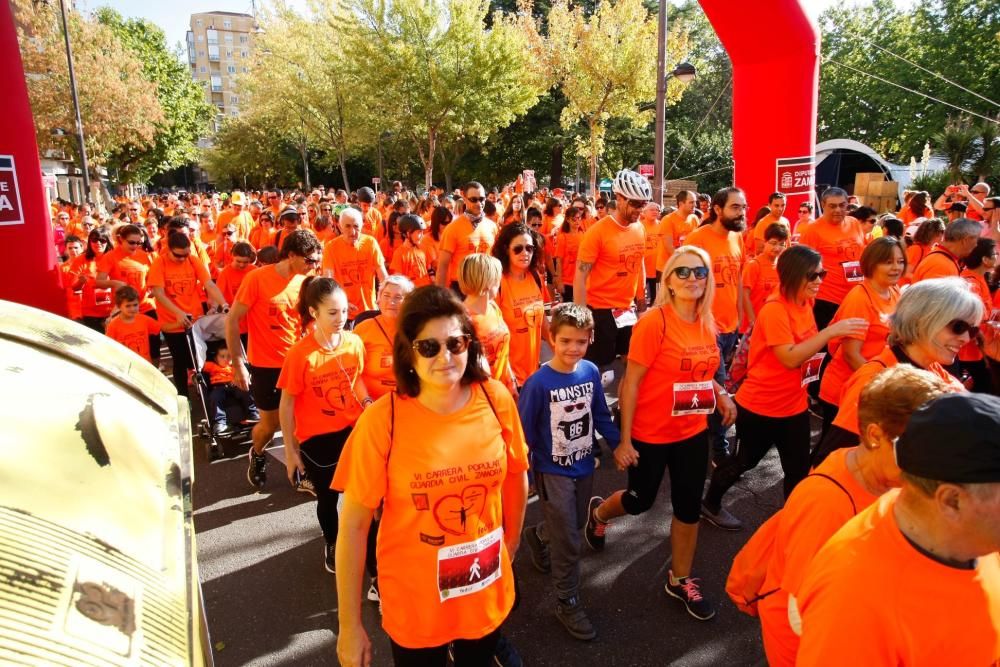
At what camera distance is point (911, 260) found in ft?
21.3

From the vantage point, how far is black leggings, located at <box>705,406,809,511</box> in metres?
3.86

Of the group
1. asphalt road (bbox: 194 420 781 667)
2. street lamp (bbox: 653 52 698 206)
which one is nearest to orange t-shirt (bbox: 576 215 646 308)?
asphalt road (bbox: 194 420 781 667)

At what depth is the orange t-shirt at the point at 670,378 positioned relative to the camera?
339cm

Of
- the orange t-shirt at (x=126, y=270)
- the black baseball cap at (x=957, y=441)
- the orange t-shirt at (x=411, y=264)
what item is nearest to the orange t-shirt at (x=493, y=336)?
the black baseball cap at (x=957, y=441)

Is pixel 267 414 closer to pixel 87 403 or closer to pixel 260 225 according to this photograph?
pixel 87 403

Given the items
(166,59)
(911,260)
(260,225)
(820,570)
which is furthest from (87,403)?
(166,59)

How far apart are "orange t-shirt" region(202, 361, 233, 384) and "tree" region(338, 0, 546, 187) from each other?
1948 centimetres

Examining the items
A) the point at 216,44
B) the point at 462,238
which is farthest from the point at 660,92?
the point at 216,44

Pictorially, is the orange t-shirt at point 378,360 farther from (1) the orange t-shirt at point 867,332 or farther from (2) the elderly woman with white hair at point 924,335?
(1) the orange t-shirt at point 867,332

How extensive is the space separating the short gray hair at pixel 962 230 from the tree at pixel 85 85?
27545 mm

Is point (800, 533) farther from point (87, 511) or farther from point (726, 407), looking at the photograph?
point (726, 407)

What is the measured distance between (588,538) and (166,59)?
167 ft

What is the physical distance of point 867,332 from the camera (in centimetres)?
Answer: 369

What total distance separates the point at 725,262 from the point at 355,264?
11.4ft
